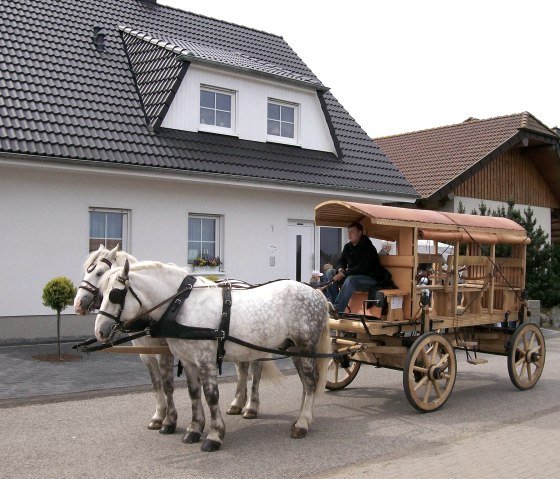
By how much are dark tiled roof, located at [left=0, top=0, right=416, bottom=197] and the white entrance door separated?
4.14 feet

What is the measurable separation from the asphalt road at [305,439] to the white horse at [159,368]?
185 mm

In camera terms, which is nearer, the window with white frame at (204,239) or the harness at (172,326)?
the harness at (172,326)

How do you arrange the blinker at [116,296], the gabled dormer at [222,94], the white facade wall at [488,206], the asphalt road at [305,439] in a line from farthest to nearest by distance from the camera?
1. the white facade wall at [488,206]
2. the gabled dormer at [222,94]
3. the blinker at [116,296]
4. the asphalt road at [305,439]

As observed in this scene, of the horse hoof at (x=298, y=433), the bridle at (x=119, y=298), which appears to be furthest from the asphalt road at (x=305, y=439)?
the bridle at (x=119, y=298)

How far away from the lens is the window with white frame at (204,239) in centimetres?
1353

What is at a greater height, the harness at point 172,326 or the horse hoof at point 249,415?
the harness at point 172,326

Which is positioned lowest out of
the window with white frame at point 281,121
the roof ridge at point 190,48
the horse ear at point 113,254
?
the horse ear at point 113,254

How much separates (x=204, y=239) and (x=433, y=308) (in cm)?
649

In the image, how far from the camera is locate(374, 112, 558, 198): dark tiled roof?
66.0 ft

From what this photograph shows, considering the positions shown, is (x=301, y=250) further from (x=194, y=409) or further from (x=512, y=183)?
(x=512, y=183)

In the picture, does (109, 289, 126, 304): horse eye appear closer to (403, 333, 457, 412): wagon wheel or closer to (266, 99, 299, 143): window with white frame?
(403, 333, 457, 412): wagon wheel

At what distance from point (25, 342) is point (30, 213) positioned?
2207 millimetres

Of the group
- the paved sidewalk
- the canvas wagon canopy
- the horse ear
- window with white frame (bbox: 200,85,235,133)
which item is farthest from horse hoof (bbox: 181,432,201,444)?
window with white frame (bbox: 200,85,235,133)

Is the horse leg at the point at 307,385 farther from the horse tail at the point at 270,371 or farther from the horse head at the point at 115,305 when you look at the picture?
the horse head at the point at 115,305
